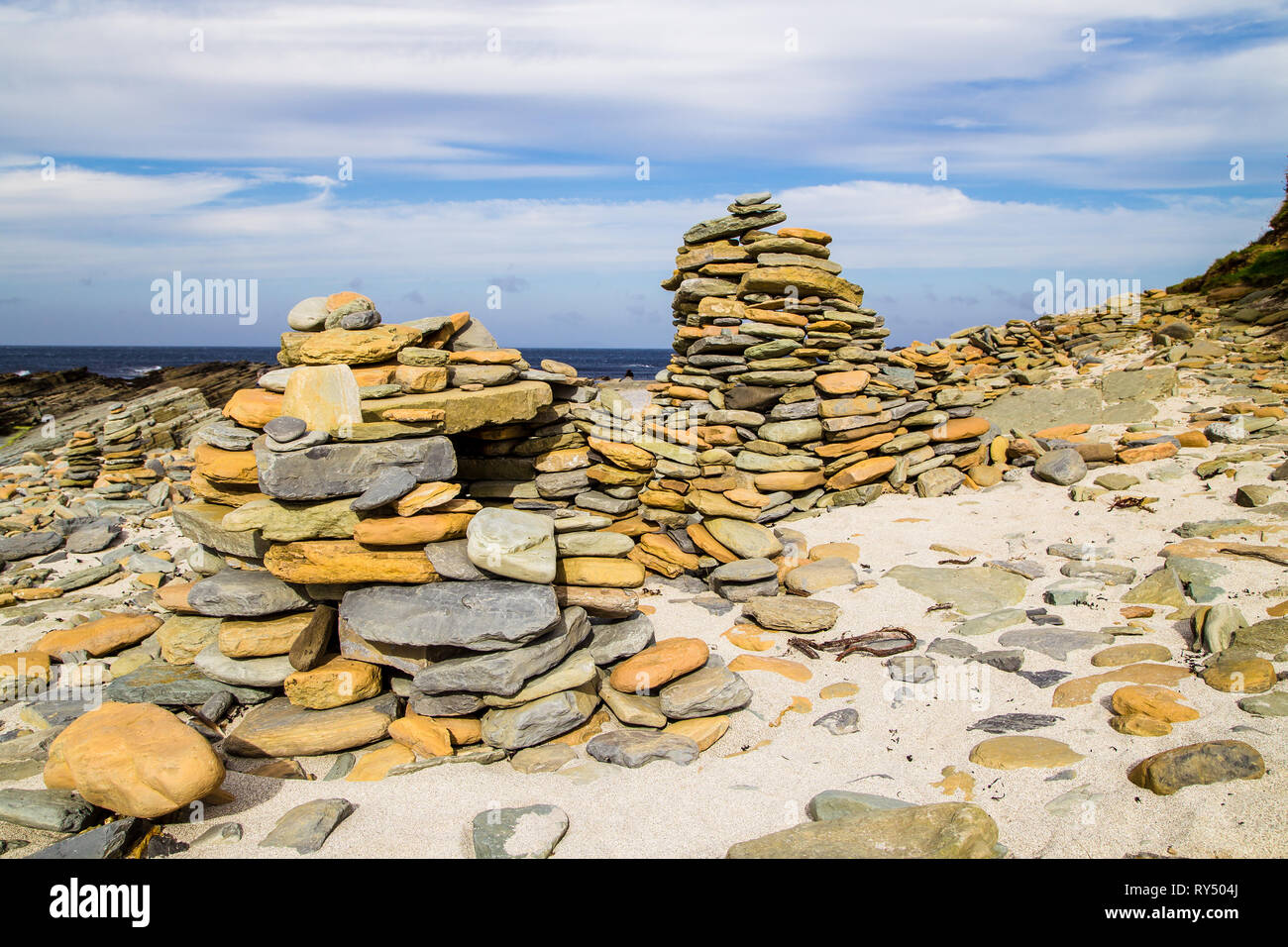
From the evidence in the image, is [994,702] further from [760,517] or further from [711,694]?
[760,517]

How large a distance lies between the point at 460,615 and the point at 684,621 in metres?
2.75

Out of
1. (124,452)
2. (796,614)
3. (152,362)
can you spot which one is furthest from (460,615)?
(152,362)

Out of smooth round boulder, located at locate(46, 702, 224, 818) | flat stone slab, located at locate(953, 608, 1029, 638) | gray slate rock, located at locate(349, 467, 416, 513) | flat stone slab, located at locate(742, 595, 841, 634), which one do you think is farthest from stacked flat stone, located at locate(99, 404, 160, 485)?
flat stone slab, located at locate(953, 608, 1029, 638)

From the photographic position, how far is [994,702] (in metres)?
5.59

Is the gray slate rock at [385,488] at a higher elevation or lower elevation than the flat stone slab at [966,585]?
higher

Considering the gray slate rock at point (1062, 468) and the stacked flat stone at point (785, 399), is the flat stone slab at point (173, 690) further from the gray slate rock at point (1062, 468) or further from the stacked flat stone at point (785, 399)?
the gray slate rock at point (1062, 468)

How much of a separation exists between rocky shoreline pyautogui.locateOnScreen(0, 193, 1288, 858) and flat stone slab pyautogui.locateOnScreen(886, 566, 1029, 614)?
0.04 meters

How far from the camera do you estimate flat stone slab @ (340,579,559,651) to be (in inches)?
225

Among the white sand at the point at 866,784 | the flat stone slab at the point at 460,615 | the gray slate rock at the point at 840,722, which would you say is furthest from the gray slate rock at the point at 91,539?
the gray slate rock at the point at 840,722

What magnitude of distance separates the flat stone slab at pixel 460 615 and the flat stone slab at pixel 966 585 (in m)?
3.92

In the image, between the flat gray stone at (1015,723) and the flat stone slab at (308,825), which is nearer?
the flat stone slab at (308,825)

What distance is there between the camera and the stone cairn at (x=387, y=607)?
5.76 metres

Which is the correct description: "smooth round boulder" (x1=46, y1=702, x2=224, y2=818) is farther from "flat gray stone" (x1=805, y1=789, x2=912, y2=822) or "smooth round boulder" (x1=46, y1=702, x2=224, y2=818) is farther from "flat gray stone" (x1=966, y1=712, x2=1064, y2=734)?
"flat gray stone" (x1=966, y1=712, x2=1064, y2=734)
